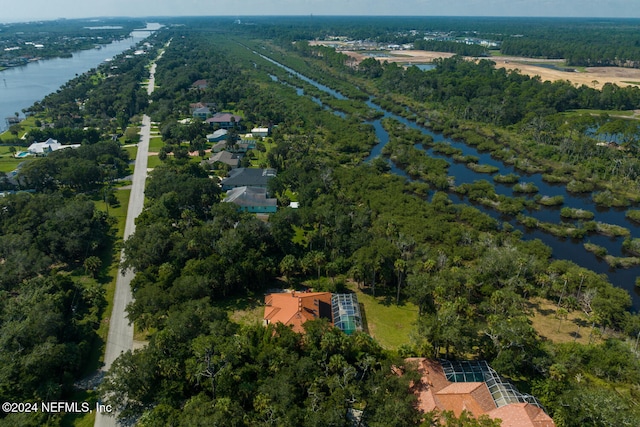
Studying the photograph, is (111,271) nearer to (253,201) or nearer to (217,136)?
(253,201)

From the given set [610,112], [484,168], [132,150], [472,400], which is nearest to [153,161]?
[132,150]

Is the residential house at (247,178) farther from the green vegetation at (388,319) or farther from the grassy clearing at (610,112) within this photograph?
the grassy clearing at (610,112)

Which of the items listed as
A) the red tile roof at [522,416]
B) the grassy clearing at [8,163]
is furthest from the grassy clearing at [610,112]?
the grassy clearing at [8,163]

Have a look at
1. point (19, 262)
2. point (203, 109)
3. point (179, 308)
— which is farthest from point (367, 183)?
point (203, 109)

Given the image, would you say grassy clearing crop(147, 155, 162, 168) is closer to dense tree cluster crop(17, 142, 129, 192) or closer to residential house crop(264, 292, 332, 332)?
dense tree cluster crop(17, 142, 129, 192)

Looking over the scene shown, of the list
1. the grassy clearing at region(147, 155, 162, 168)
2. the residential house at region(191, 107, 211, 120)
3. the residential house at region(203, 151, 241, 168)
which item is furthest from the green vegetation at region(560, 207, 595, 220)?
the residential house at region(191, 107, 211, 120)
